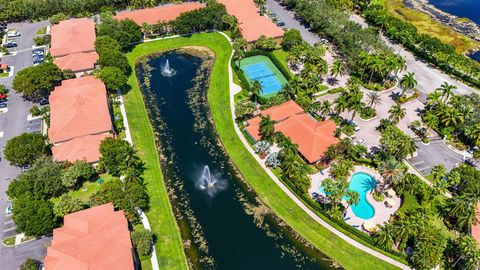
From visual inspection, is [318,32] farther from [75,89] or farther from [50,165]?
[50,165]

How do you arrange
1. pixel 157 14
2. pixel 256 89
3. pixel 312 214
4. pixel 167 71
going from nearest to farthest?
pixel 312 214, pixel 256 89, pixel 167 71, pixel 157 14

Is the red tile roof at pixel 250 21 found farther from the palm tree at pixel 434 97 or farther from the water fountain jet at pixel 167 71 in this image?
the palm tree at pixel 434 97

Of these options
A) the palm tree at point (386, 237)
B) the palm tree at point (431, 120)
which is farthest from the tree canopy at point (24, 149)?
the palm tree at point (431, 120)

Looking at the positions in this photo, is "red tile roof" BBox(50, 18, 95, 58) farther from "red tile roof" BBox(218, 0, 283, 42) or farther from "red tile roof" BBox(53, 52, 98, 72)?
"red tile roof" BBox(218, 0, 283, 42)

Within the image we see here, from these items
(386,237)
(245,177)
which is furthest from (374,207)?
(245,177)

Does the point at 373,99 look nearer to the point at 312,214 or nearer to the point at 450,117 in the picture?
the point at 450,117

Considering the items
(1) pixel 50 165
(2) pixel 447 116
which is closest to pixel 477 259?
(2) pixel 447 116
